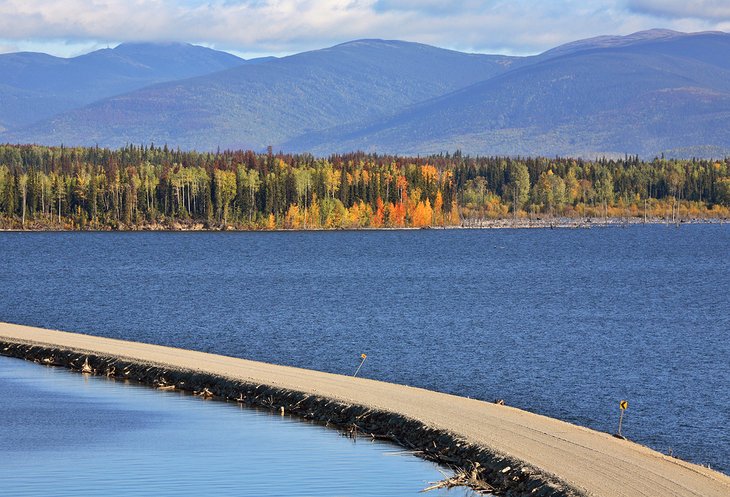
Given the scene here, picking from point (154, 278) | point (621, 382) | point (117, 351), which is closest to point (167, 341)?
point (117, 351)

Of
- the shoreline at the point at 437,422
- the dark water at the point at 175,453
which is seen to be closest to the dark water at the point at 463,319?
the shoreline at the point at 437,422

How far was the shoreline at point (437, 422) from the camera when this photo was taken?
28.6 metres

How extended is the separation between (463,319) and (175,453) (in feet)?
150

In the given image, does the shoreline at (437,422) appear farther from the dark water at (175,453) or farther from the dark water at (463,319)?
the dark water at (463,319)

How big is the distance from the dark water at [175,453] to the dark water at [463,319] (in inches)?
385

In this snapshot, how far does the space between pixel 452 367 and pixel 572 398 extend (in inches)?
368

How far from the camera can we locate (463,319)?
7762 centimetres

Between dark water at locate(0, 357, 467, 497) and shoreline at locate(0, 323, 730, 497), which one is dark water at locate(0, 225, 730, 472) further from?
dark water at locate(0, 357, 467, 497)

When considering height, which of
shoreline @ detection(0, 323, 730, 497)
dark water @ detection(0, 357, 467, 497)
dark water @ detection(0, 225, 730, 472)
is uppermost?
shoreline @ detection(0, 323, 730, 497)

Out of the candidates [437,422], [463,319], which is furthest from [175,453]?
[463,319]

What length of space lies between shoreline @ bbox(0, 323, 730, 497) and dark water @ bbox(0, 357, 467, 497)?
35.9 inches

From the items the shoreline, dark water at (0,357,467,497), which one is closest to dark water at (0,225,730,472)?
the shoreline

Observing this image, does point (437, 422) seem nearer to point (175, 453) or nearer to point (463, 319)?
Answer: point (175, 453)

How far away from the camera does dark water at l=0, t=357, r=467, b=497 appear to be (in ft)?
96.5
